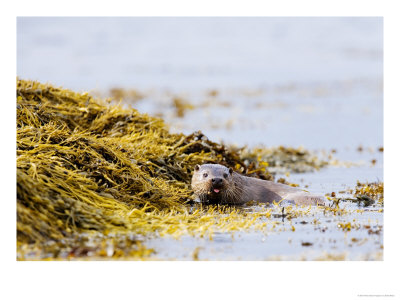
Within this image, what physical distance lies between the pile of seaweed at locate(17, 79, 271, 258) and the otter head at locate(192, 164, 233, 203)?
0.14 metres

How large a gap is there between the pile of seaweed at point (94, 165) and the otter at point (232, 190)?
191 mm

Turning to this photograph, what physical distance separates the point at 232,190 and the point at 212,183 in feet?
0.95

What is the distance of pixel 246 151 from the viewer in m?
8.54

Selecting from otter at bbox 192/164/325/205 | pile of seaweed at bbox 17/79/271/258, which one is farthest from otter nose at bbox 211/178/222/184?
pile of seaweed at bbox 17/79/271/258

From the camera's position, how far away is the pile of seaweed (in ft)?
14.8

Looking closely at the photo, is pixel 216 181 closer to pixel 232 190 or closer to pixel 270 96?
pixel 232 190

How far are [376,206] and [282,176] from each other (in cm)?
239

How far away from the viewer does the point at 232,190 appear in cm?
623

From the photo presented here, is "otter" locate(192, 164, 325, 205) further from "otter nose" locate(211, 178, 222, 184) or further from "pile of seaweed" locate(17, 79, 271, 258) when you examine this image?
"pile of seaweed" locate(17, 79, 271, 258)

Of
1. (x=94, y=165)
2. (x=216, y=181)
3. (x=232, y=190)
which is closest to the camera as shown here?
(x=94, y=165)

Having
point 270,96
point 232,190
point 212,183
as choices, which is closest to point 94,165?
point 212,183

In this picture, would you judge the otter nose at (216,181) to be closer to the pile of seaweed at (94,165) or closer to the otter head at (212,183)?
the otter head at (212,183)

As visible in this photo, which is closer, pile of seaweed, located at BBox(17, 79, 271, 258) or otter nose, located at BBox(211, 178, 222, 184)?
pile of seaweed, located at BBox(17, 79, 271, 258)

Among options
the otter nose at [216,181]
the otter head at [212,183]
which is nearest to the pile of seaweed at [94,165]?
the otter head at [212,183]
